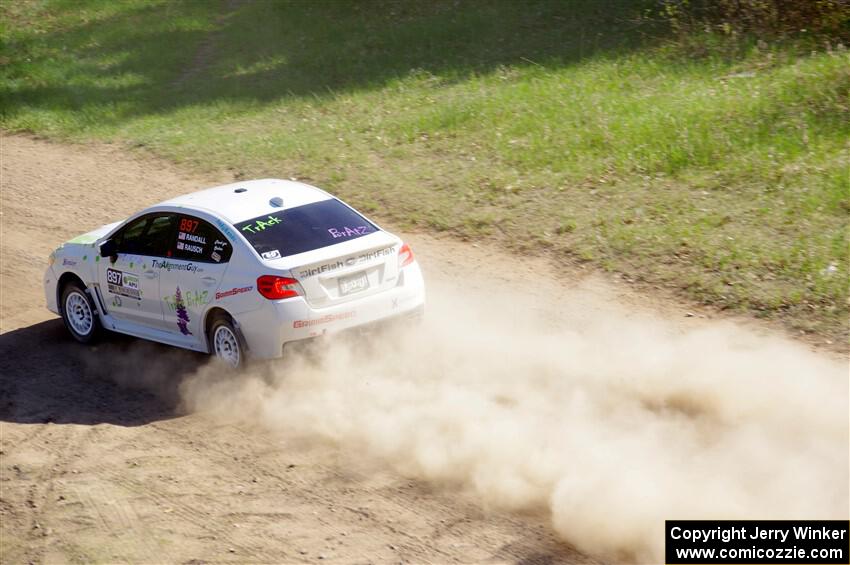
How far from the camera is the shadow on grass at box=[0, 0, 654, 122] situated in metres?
20.8

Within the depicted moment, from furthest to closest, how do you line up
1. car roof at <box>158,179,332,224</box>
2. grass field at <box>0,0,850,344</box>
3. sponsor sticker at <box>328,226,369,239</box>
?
grass field at <box>0,0,850,344</box>
car roof at <box>158,179,332,224</box>
sponsor sticker at <box>328,226,369,239</box>

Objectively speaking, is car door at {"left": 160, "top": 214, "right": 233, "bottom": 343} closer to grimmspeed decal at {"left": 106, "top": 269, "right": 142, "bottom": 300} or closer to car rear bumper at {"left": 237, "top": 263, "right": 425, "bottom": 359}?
grimmspeed decal at {"left": 106, "top": 269, "right": 142, "bottom": 300}

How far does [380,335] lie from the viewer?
942 cm

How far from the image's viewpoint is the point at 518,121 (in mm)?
16531

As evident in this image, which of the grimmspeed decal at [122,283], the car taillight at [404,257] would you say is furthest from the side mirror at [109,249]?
the car taillight at [404,257]

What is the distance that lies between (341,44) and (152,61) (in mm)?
4898

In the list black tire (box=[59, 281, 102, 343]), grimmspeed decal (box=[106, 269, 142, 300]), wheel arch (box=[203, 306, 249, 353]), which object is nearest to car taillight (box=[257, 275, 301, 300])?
wheel arch (box=[203, 306, 249, 353])

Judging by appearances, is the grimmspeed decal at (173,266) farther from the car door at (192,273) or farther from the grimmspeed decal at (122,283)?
the grimmspeed decal at (122,283)

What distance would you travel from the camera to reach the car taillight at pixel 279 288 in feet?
29.3

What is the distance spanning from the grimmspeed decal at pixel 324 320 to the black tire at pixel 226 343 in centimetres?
66

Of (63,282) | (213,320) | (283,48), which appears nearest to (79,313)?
(63,282)

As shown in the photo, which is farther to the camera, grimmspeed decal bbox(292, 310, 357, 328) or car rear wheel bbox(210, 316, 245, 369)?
car rear wheel bbox(210, 316, 245, 369)

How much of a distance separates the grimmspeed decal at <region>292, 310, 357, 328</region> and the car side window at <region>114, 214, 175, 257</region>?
194cm

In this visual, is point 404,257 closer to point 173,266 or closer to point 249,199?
point 249,199
